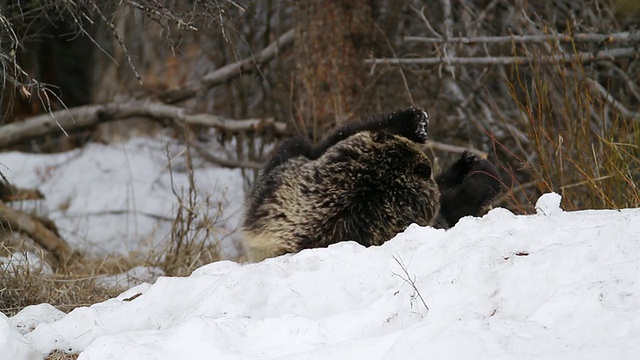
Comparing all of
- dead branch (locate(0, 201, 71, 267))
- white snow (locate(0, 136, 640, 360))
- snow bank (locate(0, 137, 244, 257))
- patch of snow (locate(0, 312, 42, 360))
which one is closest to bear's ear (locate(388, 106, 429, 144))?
white snow (locate(0, 136, 640, 360))

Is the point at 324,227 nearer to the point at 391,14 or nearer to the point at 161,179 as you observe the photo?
the point at 391,14

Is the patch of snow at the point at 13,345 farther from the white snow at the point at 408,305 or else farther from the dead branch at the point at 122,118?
the dead branch at the point at 122,118

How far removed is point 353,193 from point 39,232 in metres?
3.60

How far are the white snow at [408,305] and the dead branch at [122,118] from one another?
474 cm

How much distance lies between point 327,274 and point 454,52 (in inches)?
221

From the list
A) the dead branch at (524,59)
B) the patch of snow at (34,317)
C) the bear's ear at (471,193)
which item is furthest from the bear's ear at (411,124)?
the patch of snow at (34,317)

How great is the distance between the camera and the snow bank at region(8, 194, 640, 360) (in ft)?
11.1

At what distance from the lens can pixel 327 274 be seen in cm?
440

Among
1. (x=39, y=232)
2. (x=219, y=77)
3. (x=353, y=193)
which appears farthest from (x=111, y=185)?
(x=353, y=193)

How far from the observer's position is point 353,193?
5.47m

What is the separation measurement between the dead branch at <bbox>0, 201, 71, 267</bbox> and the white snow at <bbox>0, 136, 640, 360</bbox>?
2.80 m

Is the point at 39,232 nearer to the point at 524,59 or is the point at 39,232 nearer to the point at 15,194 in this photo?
the point at 15,194

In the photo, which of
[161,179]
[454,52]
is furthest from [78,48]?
[454,52]

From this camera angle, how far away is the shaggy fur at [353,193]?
5449mm
